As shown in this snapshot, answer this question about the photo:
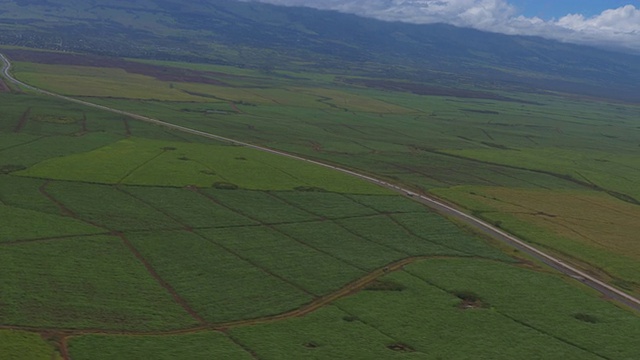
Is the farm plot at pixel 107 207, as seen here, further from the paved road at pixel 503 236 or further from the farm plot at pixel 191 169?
the paved road at pixel 503 236

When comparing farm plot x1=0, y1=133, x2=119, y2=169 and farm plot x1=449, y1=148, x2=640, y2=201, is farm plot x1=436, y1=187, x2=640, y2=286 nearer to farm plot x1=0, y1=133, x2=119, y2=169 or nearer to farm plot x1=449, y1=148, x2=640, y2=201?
farm plot x1=449, y1=148, x2=640, y2=201

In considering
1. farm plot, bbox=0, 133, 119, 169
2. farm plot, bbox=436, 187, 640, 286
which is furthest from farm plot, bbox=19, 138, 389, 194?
farm plot, bbox=436, 187, 640, 286

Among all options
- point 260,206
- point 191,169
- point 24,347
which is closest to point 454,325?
point 24,347

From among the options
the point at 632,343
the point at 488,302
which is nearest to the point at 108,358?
the point at 488,302

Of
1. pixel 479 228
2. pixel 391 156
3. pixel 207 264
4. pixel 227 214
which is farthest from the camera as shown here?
pixel 391 156

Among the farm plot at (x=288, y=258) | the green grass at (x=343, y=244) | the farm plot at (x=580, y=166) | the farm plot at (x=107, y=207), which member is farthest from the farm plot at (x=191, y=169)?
the farm plot at (x=580, y=166)

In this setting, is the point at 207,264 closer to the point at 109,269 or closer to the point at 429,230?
the point at 109,269
